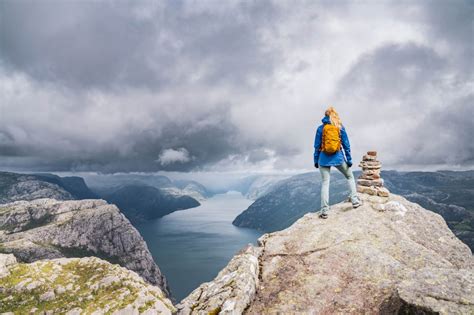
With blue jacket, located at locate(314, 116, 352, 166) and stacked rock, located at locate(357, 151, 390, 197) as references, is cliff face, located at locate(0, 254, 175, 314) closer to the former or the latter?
stacked rock, located at locate(357, 151, 390, 197)

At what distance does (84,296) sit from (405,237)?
517ft

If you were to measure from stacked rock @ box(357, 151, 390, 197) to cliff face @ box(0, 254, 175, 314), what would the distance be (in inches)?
4327

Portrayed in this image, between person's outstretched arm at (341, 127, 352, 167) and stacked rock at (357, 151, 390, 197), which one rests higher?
person's outstretched arm at (341, 127, 352, 167)

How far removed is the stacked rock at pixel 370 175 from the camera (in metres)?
21.7

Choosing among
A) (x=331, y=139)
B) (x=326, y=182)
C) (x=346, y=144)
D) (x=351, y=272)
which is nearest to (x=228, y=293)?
(x=351, y=272)

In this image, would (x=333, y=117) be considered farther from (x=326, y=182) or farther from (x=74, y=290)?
(x=74, y=290)

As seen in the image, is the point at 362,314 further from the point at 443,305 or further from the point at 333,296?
the point at 443,305

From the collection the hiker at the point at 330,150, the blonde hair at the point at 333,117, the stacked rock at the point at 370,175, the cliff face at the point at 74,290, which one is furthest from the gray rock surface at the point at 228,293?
the cliff face at the point at 74,290

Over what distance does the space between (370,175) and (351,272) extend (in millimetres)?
13044

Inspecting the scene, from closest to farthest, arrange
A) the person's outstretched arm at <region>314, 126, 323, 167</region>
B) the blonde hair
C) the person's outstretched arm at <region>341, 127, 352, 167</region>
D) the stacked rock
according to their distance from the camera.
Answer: the blonde hair, the person's outstretched arm at <region>314, 126, 323, 167</region>, the person's outstretched arm at <region>341, 127, 352, 167</region>, the stacked rock

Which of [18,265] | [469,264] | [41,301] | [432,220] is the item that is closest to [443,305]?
[469,264]

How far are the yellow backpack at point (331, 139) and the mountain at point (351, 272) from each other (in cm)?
455

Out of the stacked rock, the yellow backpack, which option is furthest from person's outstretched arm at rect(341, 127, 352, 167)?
the stacked rock

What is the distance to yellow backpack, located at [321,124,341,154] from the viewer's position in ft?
56.7
